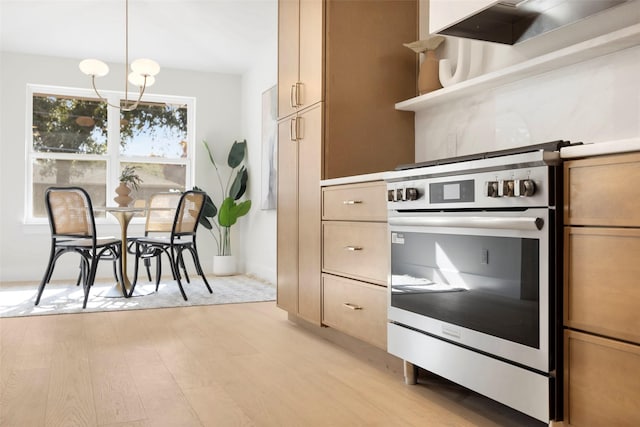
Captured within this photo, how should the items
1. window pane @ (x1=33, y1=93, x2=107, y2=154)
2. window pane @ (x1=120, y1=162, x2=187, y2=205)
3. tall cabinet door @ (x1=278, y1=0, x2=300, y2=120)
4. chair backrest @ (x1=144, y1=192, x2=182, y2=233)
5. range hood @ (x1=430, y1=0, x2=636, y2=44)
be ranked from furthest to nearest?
window pane @ (x1=120, y1=162, x2=187, y2=205)
window pane @ (x1=33, y1=93, x2=107, y2=154)
chair backrest @ (x1=144, y1=192, x2=182, y2=233)
tall cabinet door @ (x1=278, y1=0, x2=300, y2=120)
range hood @ (x1=430, y1=0, x2=636, y2=44)

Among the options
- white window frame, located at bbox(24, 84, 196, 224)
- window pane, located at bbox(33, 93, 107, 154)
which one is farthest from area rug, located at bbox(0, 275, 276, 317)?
window pane, located at bbox(33, 93, 107, 154)

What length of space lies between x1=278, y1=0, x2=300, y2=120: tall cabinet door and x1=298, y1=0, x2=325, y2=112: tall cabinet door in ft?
0.24

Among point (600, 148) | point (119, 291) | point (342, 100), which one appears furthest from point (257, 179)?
point (600, 148)

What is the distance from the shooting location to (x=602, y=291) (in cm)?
142

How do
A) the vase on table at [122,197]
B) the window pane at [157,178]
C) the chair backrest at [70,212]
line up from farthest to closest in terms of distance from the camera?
the window pane at [157,178] < the vase on table at [122,197] < the chair backrest at [70,212]

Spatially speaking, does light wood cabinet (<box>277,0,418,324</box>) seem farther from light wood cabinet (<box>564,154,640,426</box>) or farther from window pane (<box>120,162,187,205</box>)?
window pane (<box>120,162,187,205</box>)

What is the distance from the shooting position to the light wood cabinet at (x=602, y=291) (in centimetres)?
134

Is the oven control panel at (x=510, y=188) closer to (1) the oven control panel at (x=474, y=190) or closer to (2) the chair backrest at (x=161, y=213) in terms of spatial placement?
(1) the oven control panel at (x=474, y=190)

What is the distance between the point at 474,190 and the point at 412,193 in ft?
1.07

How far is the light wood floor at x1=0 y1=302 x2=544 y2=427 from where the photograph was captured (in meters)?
1.86

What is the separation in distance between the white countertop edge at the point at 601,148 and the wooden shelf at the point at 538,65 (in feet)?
1.96

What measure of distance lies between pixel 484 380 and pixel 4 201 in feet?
18.0

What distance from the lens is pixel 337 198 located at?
110 inches

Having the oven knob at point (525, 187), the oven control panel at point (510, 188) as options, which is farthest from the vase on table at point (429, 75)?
the oven knob at point (525, 187)
